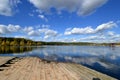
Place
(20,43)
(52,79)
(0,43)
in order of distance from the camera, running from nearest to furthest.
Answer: (52,79)
(0,43)
(20,43)

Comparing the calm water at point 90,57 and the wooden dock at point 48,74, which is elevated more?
the wooden dock at point 48,74

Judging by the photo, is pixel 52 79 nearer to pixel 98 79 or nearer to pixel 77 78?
pixel 77 78

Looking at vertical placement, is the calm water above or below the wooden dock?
below

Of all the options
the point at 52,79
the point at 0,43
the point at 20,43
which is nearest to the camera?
the point at 52,79

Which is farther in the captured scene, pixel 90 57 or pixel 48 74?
pixel 90 57

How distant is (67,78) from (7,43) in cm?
14546

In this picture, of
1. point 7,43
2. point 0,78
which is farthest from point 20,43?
point 0,78

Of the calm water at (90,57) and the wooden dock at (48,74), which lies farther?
the calm water at (90,57)

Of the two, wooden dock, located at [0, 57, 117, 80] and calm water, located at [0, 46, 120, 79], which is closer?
wooden dock, located at [0, 57, 117, 80]

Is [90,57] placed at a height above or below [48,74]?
below

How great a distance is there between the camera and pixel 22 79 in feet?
35.4

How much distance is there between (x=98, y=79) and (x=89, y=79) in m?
0.62

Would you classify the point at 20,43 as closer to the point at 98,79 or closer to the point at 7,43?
the point at 7,43

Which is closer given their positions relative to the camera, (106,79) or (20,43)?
(106,79)
